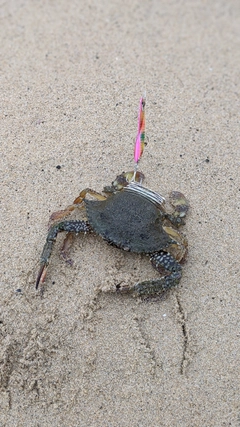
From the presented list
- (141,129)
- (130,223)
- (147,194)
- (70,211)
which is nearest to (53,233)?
(70,211)

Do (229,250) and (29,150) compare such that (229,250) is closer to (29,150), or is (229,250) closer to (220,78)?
(29,150)

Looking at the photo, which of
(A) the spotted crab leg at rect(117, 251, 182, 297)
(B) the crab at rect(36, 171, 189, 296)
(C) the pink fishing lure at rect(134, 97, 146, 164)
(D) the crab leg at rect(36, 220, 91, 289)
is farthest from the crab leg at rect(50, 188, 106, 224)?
(A) the spotted crab leg at rect(117, 251, 182, 297)

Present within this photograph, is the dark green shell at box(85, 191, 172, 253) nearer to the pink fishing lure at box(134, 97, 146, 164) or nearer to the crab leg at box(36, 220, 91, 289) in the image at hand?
the crab leg at box(36, 220, 91, 289)

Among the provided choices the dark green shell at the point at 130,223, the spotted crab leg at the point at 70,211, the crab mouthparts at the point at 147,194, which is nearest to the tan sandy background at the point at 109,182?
the spotted crab leg at the point at 70,211

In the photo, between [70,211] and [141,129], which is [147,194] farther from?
[70,211]

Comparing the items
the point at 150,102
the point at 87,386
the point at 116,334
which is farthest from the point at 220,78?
the point at 87,386

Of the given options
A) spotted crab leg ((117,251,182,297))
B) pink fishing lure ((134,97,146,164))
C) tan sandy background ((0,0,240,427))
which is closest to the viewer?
tan sandy background ((0,0,240,427))

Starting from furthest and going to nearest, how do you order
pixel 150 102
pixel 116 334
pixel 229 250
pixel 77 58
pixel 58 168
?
1. pixel 77 58
2. pixel 150 102
3. pixel 58 168
4. pixel 229 250
5. pixel 116 334
